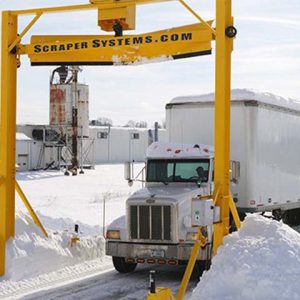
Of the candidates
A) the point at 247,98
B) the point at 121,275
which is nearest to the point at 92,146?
the point at 247,98

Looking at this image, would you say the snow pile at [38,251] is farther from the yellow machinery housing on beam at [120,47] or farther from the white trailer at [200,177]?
the yellow machinery housing on beam at [120,47]

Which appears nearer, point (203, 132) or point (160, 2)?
point (160, 2)

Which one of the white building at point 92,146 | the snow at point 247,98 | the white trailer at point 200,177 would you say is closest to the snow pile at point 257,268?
the white trailer at point 200,177

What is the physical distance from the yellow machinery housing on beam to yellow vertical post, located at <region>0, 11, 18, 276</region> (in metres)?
0.39

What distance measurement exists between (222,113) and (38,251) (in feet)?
16.5

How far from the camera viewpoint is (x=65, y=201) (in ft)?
90.0

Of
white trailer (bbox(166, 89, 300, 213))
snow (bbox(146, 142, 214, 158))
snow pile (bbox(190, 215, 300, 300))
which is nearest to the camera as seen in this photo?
snow pile (bbox(190, 215, 300, 300))

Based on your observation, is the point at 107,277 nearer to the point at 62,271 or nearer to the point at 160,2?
the point at 62,271

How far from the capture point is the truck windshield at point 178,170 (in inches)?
516

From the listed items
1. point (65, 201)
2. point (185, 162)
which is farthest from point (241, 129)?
point (65, 201)

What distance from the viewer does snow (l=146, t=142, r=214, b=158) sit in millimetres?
13344

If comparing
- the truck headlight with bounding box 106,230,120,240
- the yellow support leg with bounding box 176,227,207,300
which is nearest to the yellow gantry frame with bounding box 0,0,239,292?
the yellow support leg with bounding box 176,227,207,300

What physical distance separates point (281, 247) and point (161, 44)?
4778 mm

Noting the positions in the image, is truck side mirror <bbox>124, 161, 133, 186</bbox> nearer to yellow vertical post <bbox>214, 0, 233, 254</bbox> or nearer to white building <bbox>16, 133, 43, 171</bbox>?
yellow vertical post <bbox>214, 0, 233, 254</bbox>
